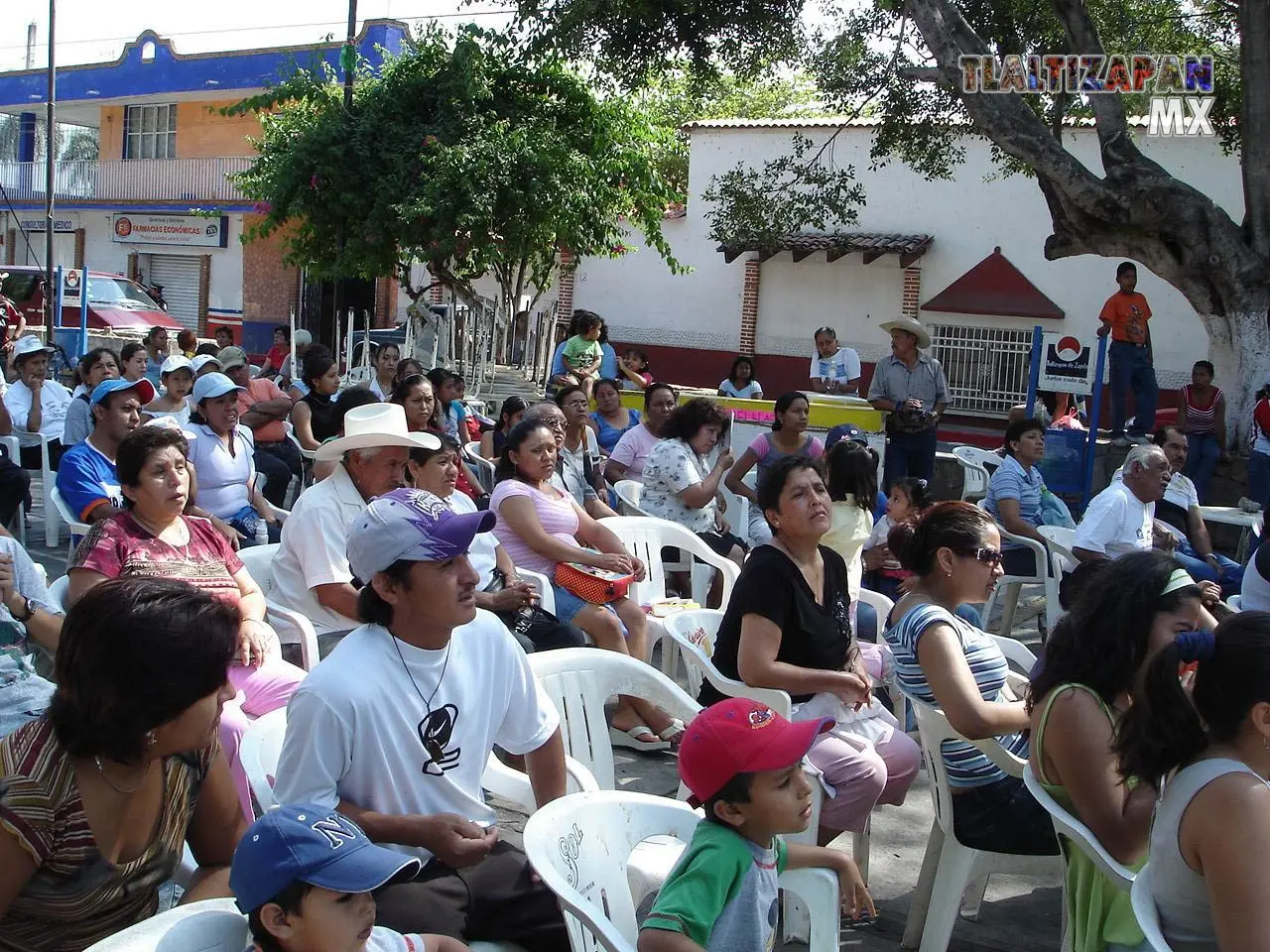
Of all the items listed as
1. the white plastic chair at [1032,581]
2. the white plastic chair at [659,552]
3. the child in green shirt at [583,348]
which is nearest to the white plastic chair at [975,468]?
the white plastic chair at [1032,581]

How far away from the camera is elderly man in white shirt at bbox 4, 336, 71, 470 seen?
8414 millimetres

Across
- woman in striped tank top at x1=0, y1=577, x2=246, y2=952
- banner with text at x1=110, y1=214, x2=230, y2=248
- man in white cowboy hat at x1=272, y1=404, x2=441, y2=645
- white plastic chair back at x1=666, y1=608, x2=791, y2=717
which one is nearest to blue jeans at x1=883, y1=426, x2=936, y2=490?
white plastic chair back at x1=666, y1=608, x2=791, y2=717

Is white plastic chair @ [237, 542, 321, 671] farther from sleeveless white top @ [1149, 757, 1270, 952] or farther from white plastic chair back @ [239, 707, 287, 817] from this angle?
sleeveless white top @ [1149, 757, 1270, 952]

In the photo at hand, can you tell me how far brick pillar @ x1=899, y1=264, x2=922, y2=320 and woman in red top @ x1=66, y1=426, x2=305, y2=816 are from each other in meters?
17.4

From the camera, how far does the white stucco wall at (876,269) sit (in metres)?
18.4

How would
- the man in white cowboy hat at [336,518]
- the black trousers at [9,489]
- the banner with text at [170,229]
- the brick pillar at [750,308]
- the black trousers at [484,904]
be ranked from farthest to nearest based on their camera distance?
the banner with text at [170,229] → the brick pillar at [750,308] → the black trousers at [9,489] → the man in white cowboy hat at [336,518] → the black trousers at [484,904]

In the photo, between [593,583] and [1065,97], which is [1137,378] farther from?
[593,583]

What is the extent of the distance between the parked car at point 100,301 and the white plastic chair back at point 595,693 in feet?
64.3

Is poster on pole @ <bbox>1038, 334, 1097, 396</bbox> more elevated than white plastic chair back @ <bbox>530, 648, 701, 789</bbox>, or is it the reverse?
poster on pole @ <bbox>1038, 334, 1097, 396</bbox>

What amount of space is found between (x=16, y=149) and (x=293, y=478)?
110 feet

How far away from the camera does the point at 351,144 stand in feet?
48.8

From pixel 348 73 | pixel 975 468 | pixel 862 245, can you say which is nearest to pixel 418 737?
pixel 975 468

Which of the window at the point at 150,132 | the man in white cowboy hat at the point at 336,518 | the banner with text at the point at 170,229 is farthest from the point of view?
the window at the point at 150,132

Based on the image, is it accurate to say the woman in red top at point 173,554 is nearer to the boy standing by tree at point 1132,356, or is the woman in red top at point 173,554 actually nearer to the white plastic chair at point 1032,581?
the white plastic chair at point 1032,581
